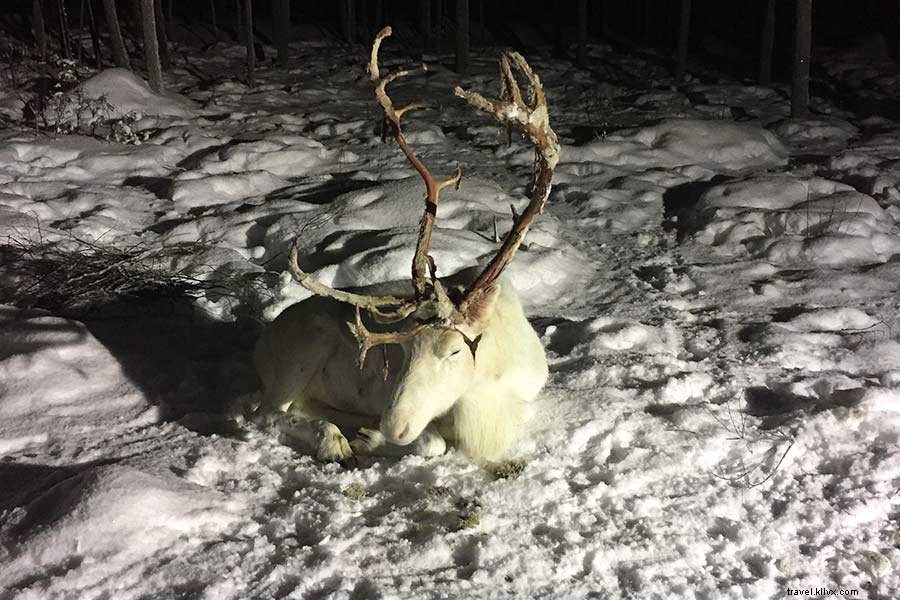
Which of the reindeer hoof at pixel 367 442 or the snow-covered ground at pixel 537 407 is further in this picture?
the reindeer hoof at pixel 367 442

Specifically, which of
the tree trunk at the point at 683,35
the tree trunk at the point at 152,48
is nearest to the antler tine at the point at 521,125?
the tree trunk at the point at 152,48

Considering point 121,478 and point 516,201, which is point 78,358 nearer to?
point 121,478

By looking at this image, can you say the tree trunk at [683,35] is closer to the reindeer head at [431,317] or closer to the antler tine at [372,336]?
the reindeer head at [431,317]

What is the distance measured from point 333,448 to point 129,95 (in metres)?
9.24

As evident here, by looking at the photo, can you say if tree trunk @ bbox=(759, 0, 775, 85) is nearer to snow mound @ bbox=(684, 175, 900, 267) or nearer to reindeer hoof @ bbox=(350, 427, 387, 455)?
snow mound @ bbox=(684, 175, 900, 267)

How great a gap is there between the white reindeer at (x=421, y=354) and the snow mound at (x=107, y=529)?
0.69 meters

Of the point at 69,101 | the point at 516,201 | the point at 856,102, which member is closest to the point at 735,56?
the point at 856,102

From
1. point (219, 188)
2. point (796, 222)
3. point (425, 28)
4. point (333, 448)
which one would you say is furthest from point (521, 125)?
point (425, 28)

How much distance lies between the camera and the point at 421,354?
2857 millimetres

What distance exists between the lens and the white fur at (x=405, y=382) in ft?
A: 9.37

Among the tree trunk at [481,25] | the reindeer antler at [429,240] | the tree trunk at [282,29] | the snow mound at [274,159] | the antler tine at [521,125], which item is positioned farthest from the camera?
the tree trunk at [481,25]

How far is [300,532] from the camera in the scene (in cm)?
278

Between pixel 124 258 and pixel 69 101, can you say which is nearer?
pixel 124 258

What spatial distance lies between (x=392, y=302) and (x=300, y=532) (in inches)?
37.9
